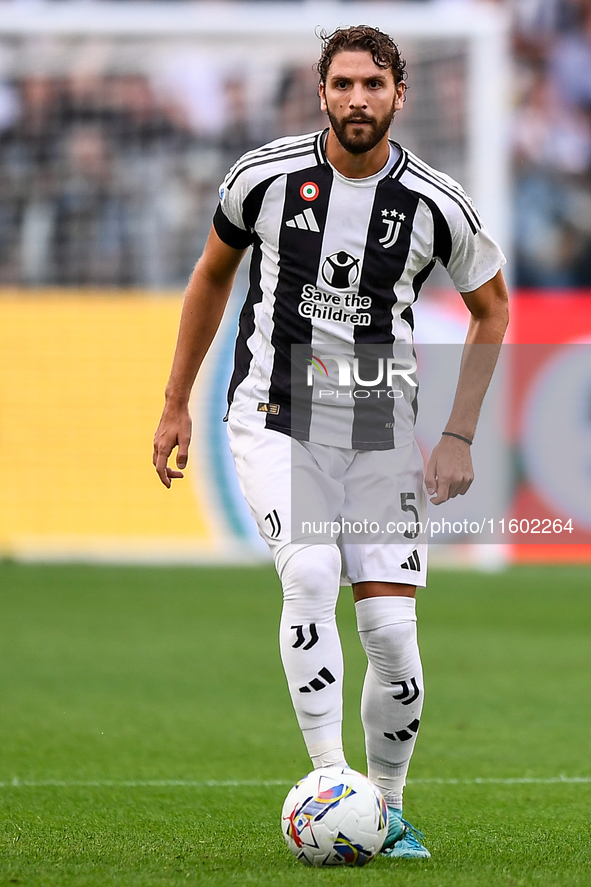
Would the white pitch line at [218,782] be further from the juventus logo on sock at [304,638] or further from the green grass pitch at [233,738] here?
the juventus logo on sock at [304,638]

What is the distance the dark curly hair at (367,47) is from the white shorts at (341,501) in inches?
38.2

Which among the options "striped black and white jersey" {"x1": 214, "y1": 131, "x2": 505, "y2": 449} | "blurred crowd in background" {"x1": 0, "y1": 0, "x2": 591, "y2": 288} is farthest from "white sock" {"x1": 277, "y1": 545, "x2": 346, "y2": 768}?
"blurred crowd in background" {"x1": 0, "y1": 0, "x2": 591, "y2": 288}

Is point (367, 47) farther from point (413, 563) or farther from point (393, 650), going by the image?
point (393, 650)

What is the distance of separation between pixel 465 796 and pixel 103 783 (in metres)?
1.20

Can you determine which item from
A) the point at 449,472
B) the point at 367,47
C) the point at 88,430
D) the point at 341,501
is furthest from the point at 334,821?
the point at 88,430

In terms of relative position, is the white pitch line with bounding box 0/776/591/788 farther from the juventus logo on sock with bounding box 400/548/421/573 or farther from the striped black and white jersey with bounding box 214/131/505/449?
the striped black and white jersey with bounding box 214/131/505/449

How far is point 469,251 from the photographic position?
3.73 metres

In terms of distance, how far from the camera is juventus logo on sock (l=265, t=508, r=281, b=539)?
350cm

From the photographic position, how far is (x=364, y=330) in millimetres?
3666

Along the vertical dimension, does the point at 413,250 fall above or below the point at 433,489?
above

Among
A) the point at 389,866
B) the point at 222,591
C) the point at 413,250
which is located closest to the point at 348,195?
the point at 413,250

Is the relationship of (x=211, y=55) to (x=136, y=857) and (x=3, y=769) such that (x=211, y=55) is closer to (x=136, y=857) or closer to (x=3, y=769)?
(x=3, y=769)

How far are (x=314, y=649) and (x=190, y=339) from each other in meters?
0.94

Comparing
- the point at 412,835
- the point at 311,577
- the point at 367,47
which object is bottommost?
the point at 412,835
